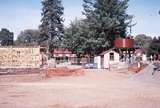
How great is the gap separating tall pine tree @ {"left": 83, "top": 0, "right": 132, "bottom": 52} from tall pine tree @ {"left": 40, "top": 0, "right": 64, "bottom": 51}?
59.4ft

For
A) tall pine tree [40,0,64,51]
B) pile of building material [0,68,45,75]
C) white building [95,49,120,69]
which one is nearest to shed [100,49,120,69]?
white building [95,49,120,69]

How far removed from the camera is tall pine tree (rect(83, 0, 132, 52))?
90750mm

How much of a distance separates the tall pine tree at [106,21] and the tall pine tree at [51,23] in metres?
18.1

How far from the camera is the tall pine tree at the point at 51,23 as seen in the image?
112225 millimetres

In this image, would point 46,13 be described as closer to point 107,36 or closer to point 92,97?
point 107,36

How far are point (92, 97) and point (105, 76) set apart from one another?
77.8 ft

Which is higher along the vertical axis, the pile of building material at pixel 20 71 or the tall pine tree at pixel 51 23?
the tall pine tree at pixel 51 23

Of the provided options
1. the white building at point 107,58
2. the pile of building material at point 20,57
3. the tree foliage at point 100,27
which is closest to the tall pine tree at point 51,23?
the tree foliage at point 100,27

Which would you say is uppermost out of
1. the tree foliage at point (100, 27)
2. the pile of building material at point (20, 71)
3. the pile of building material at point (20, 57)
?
the tree foliage at point (100, 27)

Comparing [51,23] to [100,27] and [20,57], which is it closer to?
[100,27]

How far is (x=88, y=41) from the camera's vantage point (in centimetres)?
9044

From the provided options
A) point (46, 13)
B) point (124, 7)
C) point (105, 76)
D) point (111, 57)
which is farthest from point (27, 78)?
point (46, 13)

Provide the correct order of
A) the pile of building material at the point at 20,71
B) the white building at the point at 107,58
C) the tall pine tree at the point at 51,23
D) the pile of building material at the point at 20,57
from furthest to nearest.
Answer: the tall pine tree at the point at 51,23 < the white building at the point at 107,58 < the pile of building material at the point at 20,57 < the pile of building material at the point at 20,71

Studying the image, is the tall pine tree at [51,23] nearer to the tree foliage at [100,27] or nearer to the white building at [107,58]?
the tree foliage at [100,27]
